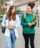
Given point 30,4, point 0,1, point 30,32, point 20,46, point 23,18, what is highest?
point 0,1

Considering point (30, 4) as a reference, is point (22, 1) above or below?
above

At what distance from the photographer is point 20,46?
698 centimetres

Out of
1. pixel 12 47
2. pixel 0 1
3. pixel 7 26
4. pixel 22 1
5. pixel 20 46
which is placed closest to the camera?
pixel 7 26

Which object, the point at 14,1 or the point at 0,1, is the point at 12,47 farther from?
the point at 14,1

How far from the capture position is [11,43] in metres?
5.51

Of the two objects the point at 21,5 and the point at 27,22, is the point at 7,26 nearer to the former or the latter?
the point at 27,22

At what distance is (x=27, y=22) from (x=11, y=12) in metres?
0.51

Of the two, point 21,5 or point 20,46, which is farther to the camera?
point 21,5

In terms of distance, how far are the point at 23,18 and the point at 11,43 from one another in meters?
0.76

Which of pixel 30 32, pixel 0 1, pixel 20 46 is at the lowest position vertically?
pixel 20 46

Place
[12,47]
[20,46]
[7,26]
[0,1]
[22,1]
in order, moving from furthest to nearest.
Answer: [22,1] < [0,1] < [20,46] < [12,47] < [7,26]

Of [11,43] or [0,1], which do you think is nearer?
[11,43]

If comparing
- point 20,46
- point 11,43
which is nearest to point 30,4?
point 11,43

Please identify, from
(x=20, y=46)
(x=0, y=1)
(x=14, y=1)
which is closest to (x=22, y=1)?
(x=14, y=1)
